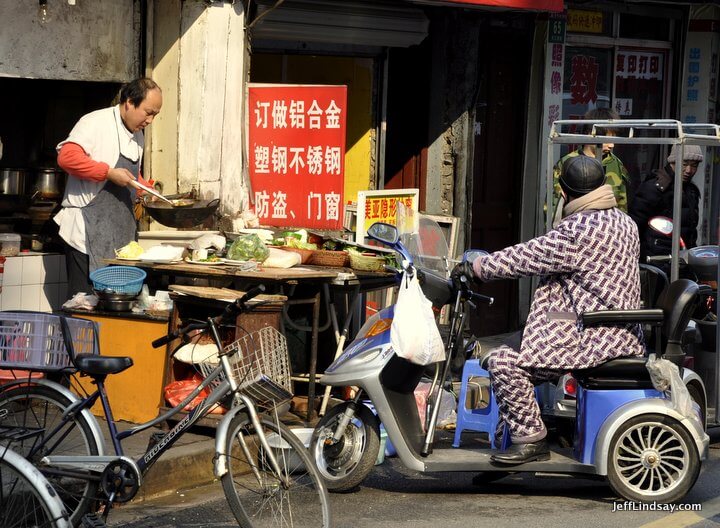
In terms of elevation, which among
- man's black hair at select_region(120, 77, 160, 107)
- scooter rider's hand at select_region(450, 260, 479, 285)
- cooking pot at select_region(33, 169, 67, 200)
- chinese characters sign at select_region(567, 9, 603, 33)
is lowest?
scooter rider's hand at select_region(450, 260, 479, 285)

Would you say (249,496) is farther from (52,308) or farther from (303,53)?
(303,53)

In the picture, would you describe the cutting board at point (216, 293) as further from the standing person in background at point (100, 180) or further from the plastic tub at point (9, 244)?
the plastic tub at point (9, 244)

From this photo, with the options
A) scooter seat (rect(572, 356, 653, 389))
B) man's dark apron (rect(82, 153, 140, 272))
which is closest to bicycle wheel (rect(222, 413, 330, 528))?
scooter seat (rect(572, 356, 653, 389))

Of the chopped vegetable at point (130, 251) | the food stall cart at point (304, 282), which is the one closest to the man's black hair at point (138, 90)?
the chopped vegetable at point (130, 251)

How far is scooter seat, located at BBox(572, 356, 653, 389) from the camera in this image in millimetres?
6445

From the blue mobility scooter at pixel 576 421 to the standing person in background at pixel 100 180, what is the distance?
2.36 meters

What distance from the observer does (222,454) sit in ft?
16.9

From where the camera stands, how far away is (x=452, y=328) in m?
6.64

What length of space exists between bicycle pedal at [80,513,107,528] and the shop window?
10.2m

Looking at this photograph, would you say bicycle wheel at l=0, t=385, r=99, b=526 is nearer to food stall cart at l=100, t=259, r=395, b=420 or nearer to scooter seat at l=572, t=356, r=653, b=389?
food stall cart at l=100, t=259, r=395, b=420

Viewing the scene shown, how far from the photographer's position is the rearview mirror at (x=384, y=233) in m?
6.36

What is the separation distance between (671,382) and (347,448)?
1805 millimetres

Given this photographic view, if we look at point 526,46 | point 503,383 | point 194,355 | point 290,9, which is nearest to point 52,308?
point 194,355

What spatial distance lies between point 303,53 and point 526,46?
2797mm
